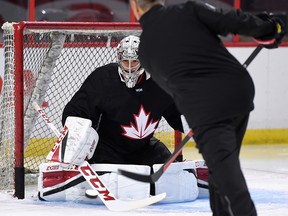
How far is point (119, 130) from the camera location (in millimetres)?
4609

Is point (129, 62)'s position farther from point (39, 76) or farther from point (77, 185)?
point (39, 76)

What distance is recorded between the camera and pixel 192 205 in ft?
14.6

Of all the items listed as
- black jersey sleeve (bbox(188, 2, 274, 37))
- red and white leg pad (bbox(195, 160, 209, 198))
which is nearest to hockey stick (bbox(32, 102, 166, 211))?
red and white leg pad (bbox(195, 160, 209, 198))

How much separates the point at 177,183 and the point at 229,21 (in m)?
1.81

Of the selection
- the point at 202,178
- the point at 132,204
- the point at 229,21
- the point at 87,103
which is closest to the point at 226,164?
the point at 229,21

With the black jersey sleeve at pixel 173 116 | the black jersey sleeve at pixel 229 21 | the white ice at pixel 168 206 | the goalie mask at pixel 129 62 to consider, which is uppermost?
the black jersey sleeve at pixel 229 21

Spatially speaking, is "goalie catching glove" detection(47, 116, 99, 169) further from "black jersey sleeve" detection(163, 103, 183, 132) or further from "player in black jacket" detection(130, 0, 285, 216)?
"player in black jacket" detection(130, 0, 285, 216)

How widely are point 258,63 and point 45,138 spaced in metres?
2.26

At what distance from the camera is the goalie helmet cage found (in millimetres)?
4570

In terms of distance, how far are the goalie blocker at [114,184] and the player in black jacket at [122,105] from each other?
181mm

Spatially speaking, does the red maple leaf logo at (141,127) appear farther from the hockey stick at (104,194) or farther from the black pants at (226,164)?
the black pants at (226,164)

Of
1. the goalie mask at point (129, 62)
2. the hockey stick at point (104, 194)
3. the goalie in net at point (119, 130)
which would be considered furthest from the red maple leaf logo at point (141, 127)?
the hockey stick at point (104, 194)

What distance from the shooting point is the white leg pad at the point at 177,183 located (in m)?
4.47

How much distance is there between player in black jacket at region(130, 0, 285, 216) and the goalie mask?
1530 millimetres
